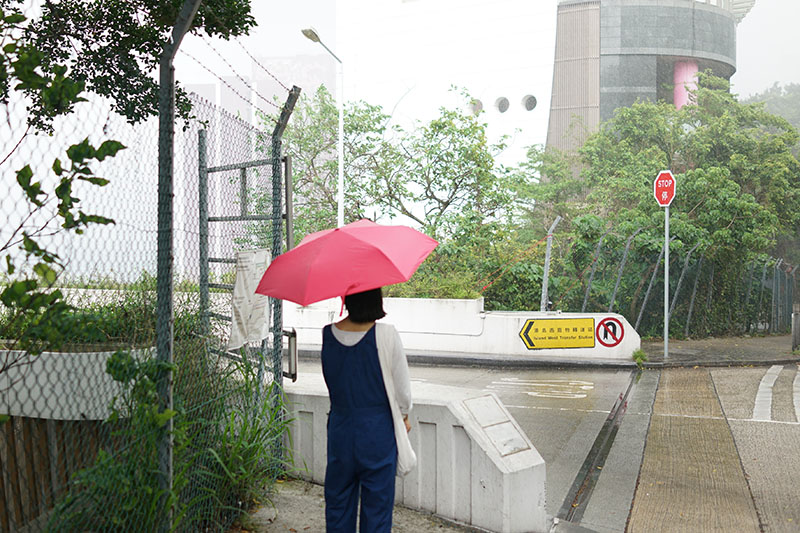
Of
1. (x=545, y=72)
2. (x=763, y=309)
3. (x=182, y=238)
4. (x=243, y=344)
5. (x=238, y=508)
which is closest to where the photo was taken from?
(x=238, y=508)

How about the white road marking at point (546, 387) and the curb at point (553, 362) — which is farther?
the curb at point (553, 362)

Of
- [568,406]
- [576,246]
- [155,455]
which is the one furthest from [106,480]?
[576,246]

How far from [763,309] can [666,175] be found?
949cm

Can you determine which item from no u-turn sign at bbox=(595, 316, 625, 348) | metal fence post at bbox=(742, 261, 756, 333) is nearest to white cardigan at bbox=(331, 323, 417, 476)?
no u-turn sign at bbox=(595, 316, 625, 348)

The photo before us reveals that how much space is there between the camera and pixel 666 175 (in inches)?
588

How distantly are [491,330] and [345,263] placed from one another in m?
11.9

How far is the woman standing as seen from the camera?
3.64 metres

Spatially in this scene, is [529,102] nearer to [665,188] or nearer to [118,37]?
[665,188]

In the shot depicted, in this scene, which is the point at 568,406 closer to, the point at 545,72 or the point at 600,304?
the point at 600,304

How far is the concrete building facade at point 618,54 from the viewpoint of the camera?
123 feet

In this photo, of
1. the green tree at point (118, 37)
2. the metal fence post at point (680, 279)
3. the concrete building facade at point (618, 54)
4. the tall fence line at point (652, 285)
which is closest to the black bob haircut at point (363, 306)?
the green tree at point (118, 37)

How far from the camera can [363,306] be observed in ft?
12.1

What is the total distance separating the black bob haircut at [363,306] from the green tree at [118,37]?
8.77 ft

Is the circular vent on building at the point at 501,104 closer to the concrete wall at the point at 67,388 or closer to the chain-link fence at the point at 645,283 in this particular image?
the chain-link fence at the point at 645,283
